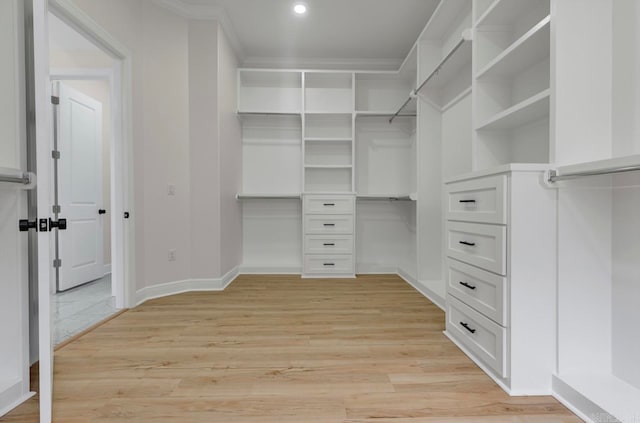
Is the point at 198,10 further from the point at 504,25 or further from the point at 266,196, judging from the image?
the point at 504,25

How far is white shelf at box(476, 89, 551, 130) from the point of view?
4.89 ft

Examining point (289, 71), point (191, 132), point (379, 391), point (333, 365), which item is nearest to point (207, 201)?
point (191, 132)

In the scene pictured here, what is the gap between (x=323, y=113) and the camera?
381 centimetres

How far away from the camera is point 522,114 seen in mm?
1713

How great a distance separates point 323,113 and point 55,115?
290 cm

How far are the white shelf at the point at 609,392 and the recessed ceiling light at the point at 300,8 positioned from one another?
3.39 m

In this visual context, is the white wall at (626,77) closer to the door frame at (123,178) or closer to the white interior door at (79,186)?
the door frame at (123,178)

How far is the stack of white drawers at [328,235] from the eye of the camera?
146 inches

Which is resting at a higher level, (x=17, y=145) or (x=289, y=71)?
(x=289, y=71)

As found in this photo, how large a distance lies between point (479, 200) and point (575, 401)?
0.95 metres

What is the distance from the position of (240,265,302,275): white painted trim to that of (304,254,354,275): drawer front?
0.30m

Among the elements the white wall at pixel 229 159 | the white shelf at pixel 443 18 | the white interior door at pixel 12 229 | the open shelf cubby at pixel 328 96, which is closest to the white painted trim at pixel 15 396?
the white interior door at pixel 12 229

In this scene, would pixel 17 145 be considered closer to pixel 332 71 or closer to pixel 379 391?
pixel 379 391

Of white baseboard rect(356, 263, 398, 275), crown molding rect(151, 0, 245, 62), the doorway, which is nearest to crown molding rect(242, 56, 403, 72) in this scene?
crown molding rect(151, 0, 245, 62)
